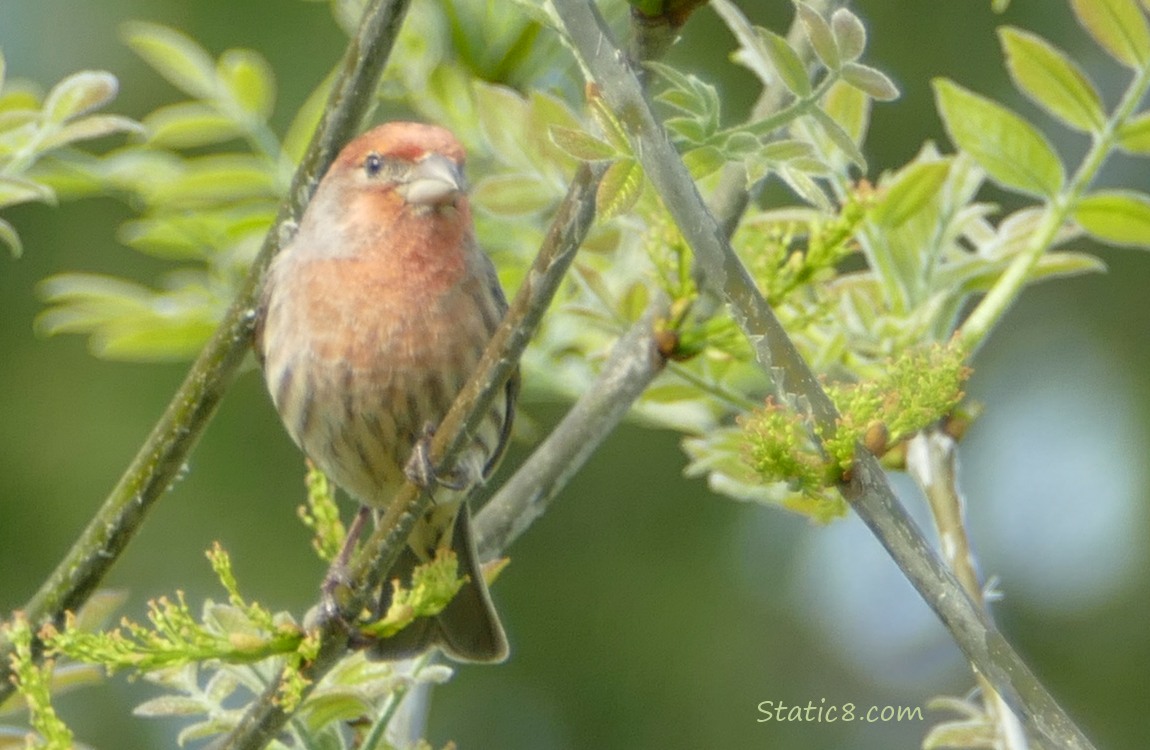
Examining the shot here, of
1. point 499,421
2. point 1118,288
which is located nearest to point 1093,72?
point 1118,288

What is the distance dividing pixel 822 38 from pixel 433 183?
1.54 metres

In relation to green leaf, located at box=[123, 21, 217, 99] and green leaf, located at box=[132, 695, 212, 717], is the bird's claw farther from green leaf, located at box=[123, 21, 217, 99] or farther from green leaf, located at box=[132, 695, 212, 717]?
green leaf, located at box=[123, 21, 217, 99]

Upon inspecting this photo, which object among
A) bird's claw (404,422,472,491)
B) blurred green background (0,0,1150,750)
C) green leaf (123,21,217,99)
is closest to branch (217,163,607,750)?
bird's claw (404,422,472,491)

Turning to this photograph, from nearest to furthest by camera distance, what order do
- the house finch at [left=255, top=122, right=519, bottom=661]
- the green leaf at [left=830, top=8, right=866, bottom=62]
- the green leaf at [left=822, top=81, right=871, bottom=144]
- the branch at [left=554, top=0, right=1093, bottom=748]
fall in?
the branch at [left=554, top=0, right=1093, bottom=748] < the green leaf at [left=830, top=8, right=866, bottom=62] < the green leaf at [left=822, top=81, right=871, bottom=144] < the house finch at [left=255, top=122, right=519, bottom=661]

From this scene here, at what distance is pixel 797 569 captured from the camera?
5.77 meters

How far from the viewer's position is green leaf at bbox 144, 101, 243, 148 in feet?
10.2

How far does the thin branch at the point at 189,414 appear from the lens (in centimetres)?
238

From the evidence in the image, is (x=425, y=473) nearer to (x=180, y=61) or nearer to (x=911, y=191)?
(x=911, y=191)

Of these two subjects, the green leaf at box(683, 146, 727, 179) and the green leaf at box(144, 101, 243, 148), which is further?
the green leaf at box(144, 101, 243, 148)

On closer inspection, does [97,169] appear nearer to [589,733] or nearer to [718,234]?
[718,234]

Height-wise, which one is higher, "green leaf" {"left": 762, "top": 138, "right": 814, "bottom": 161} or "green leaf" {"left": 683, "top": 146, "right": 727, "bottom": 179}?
"green leaf" {"left": 762, "top": 138, "right": 814, "bottom": 161}

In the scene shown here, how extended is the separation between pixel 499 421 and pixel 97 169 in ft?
2.84

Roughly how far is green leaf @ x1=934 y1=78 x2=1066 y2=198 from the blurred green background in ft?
9.70

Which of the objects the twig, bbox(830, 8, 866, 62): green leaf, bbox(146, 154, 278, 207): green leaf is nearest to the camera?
bbox(830, 8, 866, 62): green leaf
